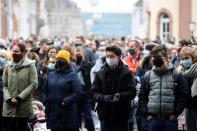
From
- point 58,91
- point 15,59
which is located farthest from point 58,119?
point 15,59

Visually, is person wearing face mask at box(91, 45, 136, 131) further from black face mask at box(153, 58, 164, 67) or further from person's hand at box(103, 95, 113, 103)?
black face mask at box(153, 58, 164, 67)

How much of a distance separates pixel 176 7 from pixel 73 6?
406 feet

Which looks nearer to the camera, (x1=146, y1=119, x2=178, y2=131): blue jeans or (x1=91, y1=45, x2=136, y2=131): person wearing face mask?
(x1=146, y1=119, x2=178, y2=131): blue jeans

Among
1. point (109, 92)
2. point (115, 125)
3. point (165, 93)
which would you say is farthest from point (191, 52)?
point (115, 125)

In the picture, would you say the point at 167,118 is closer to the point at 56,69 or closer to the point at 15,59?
the point at 56,69

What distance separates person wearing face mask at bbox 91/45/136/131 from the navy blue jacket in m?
0.57

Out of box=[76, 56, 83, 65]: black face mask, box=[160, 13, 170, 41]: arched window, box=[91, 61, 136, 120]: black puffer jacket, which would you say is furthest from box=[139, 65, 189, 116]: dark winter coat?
box=[160, 13, 170, 41]: arched window

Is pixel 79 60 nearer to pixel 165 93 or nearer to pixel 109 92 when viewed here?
pixel 109 92

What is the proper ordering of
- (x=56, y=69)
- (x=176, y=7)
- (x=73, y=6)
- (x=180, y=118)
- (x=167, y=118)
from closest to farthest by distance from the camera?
(x=167, y=118), (x=56, y=69), (x=180, y=118), (x=176, y=7), (x=73, y=6)

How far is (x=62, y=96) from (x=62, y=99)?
7 centimetres

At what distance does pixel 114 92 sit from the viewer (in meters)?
13.2

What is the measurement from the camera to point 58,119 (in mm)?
13578

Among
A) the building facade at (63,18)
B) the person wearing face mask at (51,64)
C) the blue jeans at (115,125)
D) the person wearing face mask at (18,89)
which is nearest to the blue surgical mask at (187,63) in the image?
the blue jeans at (115,125)

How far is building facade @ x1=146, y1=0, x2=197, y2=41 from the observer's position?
51406mm
